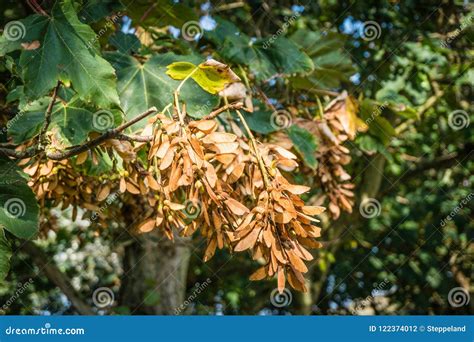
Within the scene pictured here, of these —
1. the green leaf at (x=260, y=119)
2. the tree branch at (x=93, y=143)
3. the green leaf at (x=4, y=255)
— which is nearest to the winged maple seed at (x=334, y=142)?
the green leaf at (x=260, y=119)

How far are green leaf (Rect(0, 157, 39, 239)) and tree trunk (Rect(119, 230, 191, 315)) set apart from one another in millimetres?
2006

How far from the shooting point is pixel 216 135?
1437mm

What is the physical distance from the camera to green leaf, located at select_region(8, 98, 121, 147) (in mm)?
1854

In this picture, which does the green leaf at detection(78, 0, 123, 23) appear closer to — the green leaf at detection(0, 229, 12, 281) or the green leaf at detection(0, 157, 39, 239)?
the green leaf at detection(0, 157, 39, 239)

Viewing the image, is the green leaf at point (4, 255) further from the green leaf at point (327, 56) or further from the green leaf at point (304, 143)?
the green leaf at point (327, 56)

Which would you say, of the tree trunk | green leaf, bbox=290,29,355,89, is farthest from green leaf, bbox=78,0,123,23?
the tree trunk

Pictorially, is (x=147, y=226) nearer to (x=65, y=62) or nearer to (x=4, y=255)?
(x=4, y=255)

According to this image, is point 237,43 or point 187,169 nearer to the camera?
point 187,169

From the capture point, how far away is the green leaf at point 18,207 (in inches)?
65.9

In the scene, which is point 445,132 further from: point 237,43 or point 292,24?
point 237,43

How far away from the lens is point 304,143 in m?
2.43

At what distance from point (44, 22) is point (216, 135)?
681 millimetres
